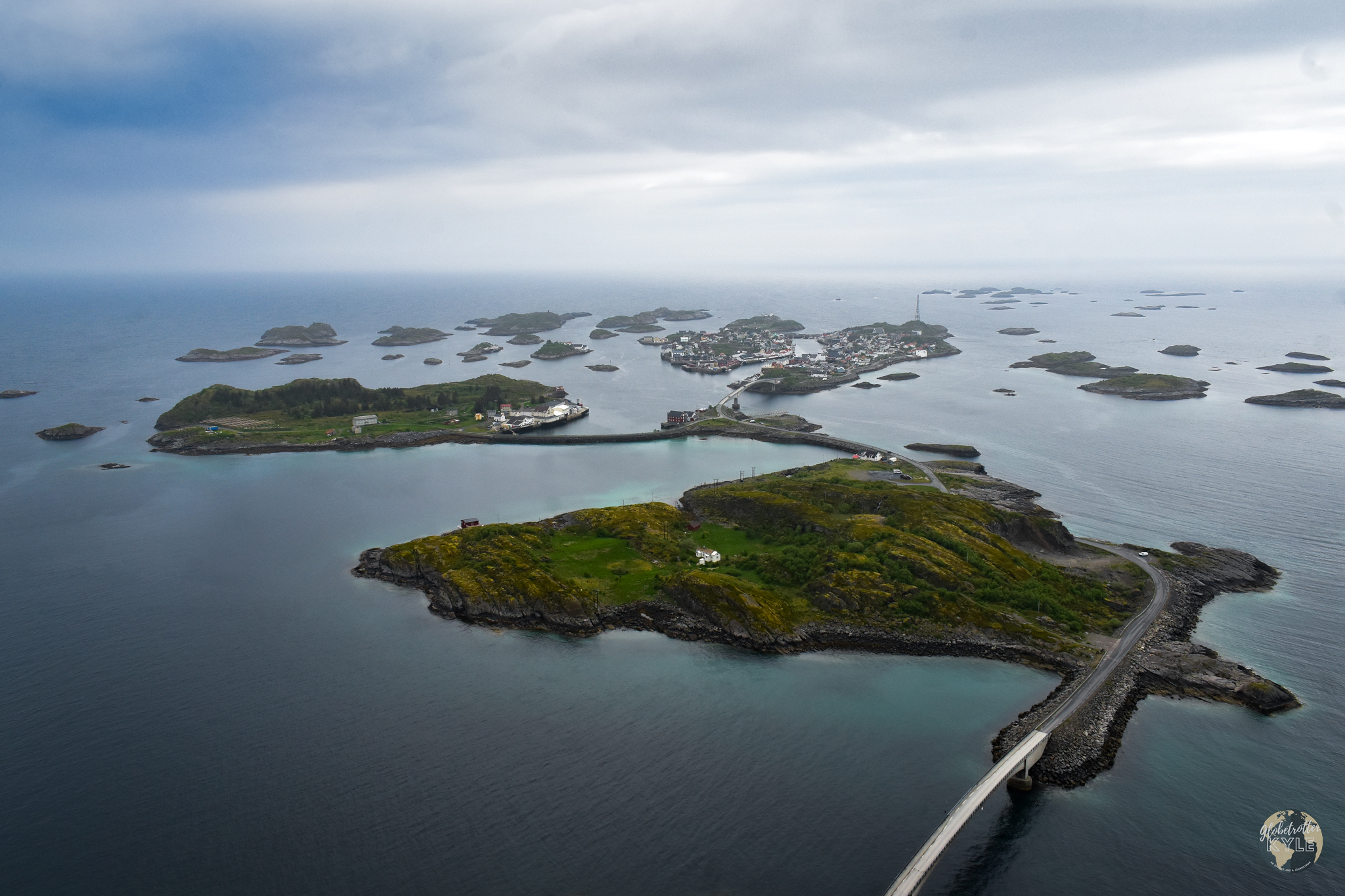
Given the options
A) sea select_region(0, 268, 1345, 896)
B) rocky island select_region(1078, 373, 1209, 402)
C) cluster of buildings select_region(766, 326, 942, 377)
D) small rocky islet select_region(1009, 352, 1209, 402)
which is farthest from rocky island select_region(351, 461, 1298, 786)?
cluster of buildings select_region(766, 326, 942, 377)

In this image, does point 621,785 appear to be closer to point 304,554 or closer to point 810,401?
point 304,554

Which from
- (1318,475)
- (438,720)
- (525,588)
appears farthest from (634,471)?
(1318,475)

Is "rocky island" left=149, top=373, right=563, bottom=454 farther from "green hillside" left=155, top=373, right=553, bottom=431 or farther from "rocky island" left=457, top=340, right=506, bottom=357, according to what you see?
"rocky island" left=457, top=340, right=506, bottom=357

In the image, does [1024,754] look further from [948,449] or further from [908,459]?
[948,449]

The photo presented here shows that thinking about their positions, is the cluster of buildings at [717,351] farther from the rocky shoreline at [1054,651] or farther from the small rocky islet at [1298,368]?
the rocky shoreline at [1054,651]

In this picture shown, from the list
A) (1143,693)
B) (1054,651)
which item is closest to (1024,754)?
(1143,693)

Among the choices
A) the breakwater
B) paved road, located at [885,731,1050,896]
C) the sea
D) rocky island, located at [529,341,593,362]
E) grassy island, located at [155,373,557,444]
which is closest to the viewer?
paved road, located at [885,731,1050,896]
